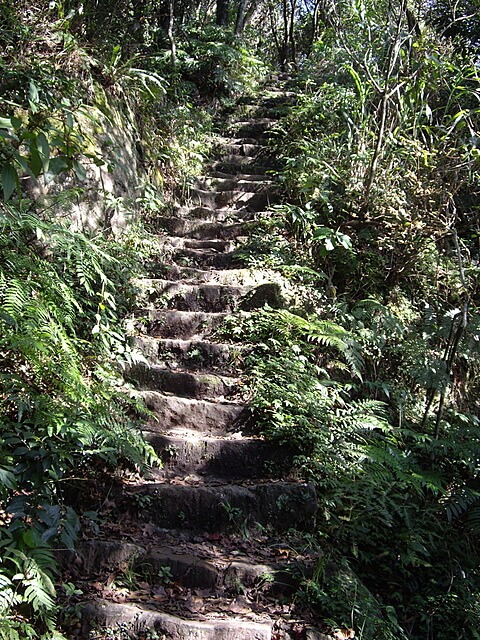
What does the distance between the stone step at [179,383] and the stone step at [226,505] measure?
2.98ft

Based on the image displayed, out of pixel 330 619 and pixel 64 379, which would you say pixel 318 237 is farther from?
pixel 330 619

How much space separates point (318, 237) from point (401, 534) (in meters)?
2.96

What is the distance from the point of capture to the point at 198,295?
498 centimetres

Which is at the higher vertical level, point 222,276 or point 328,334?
point 222,276

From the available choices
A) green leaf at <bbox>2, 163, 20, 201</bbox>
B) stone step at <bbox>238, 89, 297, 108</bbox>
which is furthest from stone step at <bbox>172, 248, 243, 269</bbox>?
stone step at <bbox>238, 89, 297, 108</bbox>

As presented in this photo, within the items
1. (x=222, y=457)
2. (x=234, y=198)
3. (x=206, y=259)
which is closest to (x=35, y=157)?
(x=222, y=457)

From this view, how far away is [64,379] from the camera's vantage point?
2789mm

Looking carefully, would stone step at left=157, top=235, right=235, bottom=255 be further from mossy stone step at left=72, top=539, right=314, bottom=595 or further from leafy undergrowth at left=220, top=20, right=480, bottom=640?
mossy stone step at left=72, top=539, right=314, bottom=595

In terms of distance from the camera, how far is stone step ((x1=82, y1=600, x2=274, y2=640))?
2.26m

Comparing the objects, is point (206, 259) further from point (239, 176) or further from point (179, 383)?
point (239, 176)

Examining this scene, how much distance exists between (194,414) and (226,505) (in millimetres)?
881

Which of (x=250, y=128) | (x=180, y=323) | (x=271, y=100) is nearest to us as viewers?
(x=180, y=323)

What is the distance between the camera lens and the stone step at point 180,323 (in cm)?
464

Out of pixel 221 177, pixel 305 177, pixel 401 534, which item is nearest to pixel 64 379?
pixel 401 534
